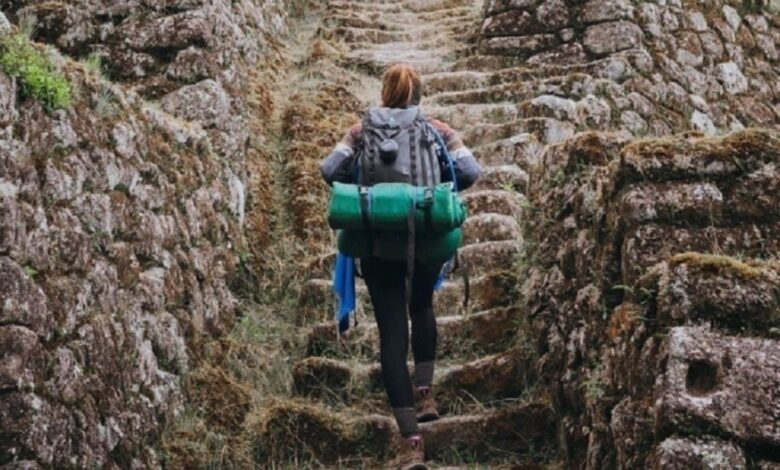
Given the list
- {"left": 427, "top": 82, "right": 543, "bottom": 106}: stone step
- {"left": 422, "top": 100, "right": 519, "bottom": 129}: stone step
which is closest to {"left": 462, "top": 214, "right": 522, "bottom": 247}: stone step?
{"left": 422, "top": 100, "right": 519, "bottom": 129}: stone step

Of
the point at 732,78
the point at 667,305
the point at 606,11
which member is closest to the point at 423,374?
Answer: the point at 667,305

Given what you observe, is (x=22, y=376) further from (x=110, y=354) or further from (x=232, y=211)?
(x=232, y=211)

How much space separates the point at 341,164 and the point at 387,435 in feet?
4.28

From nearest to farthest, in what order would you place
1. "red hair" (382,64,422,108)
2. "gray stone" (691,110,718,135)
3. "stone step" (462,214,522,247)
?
"red hair" (382,64,422,108) → "stone step" (462,214,522,247) → "gray stone" (691,110,718,135)

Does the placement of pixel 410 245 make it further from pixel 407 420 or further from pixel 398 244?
→ pixel 407 420

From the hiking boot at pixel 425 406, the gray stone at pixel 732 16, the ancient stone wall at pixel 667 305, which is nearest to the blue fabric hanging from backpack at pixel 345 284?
the hiking boot at pixel 425 406

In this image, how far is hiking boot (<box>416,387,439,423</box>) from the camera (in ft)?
17.0

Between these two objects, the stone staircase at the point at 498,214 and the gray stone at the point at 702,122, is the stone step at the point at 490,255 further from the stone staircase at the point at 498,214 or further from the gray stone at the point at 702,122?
the gray stone at the point at 702,122

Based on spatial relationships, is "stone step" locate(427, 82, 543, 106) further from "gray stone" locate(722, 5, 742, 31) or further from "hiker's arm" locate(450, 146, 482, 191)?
"hiker's arm" locate(450, 146, 482, 191)

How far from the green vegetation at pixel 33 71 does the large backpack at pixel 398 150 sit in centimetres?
130

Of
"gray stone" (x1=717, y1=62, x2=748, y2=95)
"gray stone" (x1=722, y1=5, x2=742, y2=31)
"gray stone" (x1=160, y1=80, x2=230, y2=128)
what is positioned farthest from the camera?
"gray stone" (x1=722, y1=5, x2=742, y2=31)

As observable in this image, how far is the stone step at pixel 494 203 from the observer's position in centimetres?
707

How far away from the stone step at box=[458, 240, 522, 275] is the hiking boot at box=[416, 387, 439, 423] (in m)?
1.39

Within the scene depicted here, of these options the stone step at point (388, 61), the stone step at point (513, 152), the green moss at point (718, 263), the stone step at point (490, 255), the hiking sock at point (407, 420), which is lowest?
the hiking sock at point (407, 420)
